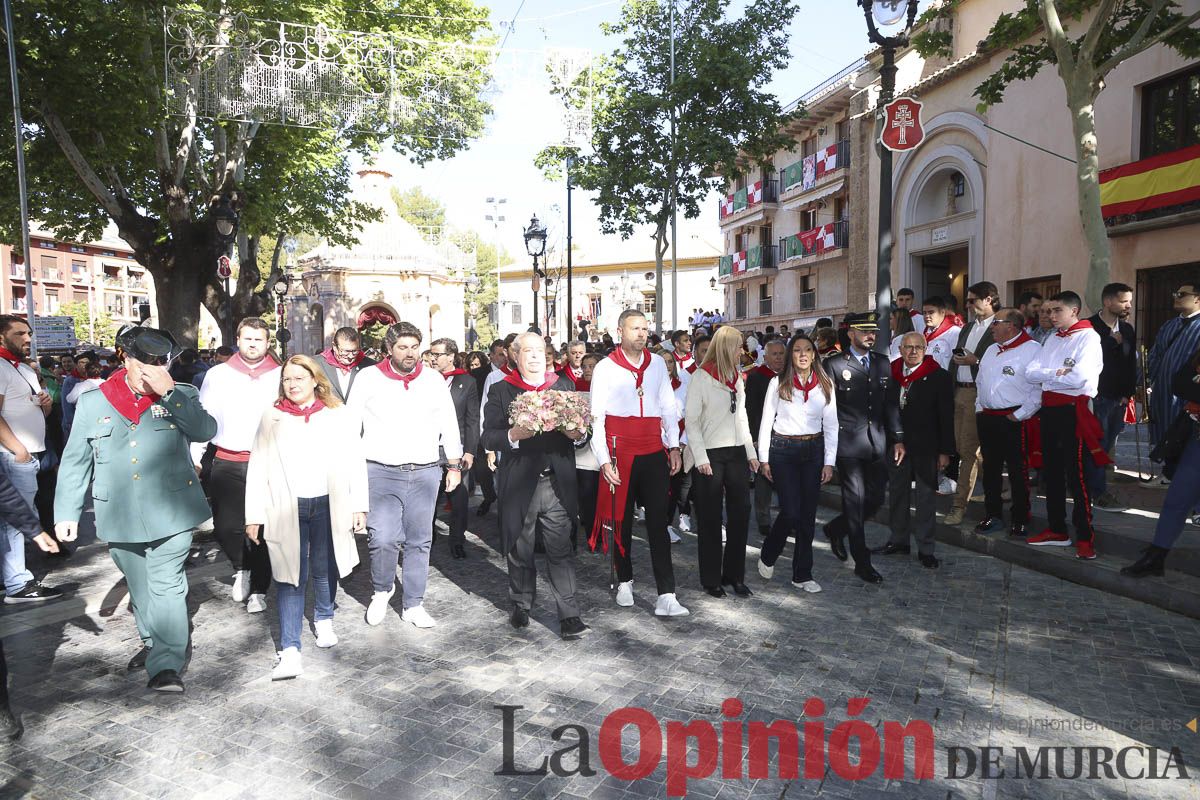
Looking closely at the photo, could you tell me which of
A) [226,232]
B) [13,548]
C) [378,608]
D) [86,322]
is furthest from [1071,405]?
[86,322]

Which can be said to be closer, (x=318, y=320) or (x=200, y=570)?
(x=200, y=570)

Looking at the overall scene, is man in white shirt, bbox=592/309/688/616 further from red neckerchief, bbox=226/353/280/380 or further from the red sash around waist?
red neckerchief, bbox=226/353/280/380

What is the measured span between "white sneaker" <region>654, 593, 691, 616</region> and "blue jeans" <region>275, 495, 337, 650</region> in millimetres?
2242

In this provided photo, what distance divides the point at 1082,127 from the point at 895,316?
295 centimetres

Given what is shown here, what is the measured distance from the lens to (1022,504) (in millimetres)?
7098

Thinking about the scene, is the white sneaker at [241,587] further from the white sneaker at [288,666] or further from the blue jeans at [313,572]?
the white sneaker at [288,666]

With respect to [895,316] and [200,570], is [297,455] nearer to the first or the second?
[200,570]

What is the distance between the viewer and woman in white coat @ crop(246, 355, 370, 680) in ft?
15.2

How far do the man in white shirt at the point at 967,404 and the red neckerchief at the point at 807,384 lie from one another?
7.56 feet

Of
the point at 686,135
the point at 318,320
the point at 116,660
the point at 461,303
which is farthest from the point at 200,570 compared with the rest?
the point at 461,303

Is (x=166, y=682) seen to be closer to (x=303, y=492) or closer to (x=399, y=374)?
(x=303, y=492)

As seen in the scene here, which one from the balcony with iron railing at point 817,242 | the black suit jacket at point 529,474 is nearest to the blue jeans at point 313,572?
the black suit jacket at point 529,474

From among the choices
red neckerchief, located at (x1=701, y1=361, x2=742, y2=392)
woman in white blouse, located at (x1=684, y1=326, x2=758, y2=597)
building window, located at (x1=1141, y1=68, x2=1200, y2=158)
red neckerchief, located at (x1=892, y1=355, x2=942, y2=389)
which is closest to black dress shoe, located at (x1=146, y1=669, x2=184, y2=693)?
woman in white blouse, located at (x1=684, y1=326, x2=758, y2=597)

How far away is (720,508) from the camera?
5.98 metres
